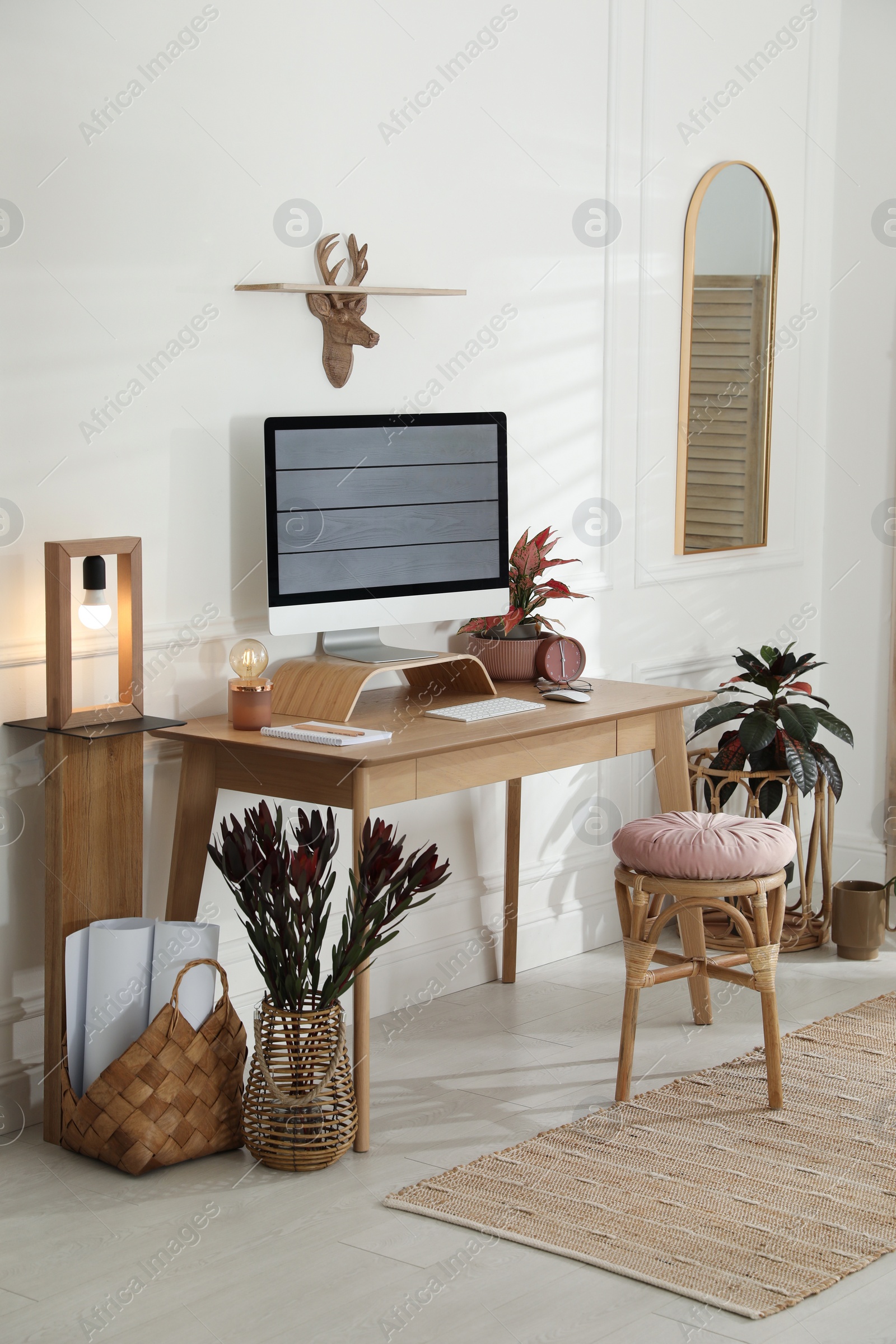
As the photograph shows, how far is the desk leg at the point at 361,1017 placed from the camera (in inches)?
113

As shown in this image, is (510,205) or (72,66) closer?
(72,66)

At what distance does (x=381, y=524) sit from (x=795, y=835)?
5.36ft

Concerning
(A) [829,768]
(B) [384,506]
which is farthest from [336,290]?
(A) [829,768]

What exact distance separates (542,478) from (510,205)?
67 cm

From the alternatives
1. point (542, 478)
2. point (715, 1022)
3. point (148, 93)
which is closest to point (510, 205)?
point (542, 478)

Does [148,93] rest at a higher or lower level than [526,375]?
higher

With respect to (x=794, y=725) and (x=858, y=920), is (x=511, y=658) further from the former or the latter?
(x=858, y=920)

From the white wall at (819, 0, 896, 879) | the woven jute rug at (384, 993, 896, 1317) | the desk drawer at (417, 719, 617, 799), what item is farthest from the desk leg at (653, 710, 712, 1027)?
the white wall at (819, 0, 896, 879)

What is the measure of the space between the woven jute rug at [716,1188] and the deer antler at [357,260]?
183 cm

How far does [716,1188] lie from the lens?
274 cm

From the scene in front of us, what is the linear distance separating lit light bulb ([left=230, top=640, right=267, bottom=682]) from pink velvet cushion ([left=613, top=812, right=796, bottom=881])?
31.3 inches

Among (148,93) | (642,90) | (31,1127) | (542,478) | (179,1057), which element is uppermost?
(642,90)

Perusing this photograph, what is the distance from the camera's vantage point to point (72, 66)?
2893 mm

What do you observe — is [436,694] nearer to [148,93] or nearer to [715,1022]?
[715,1022]
